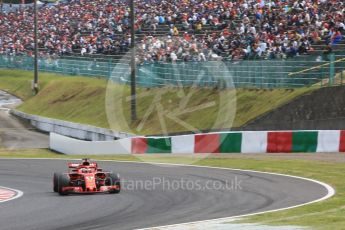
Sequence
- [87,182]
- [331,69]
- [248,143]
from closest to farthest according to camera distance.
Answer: [87,182] < [248,143] < [331,69]

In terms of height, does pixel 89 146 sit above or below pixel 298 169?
below

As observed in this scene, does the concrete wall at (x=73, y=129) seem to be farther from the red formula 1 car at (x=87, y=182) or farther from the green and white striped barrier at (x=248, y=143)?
the red formula 1 car at (x=87, y=182)

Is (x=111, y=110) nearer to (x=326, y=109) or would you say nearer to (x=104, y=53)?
(x=104, y=53)

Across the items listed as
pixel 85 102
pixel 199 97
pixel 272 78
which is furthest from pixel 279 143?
pixel 85 102

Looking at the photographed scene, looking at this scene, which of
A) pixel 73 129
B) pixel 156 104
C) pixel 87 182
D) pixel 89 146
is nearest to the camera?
pixel 87 182

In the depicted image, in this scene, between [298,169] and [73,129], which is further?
[73,129]

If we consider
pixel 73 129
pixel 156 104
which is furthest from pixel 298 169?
pixel 73 129

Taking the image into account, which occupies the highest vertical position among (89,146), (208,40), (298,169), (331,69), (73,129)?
(208,40)

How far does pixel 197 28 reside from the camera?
4412 centimetres

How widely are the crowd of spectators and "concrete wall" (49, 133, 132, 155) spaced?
700 centimetres

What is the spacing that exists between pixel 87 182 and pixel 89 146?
591 inches

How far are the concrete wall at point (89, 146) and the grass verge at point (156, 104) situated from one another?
11.5 feet

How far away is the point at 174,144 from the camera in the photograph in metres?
30.4

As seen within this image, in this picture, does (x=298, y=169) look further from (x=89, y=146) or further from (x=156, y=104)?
(x=156, y=104)
